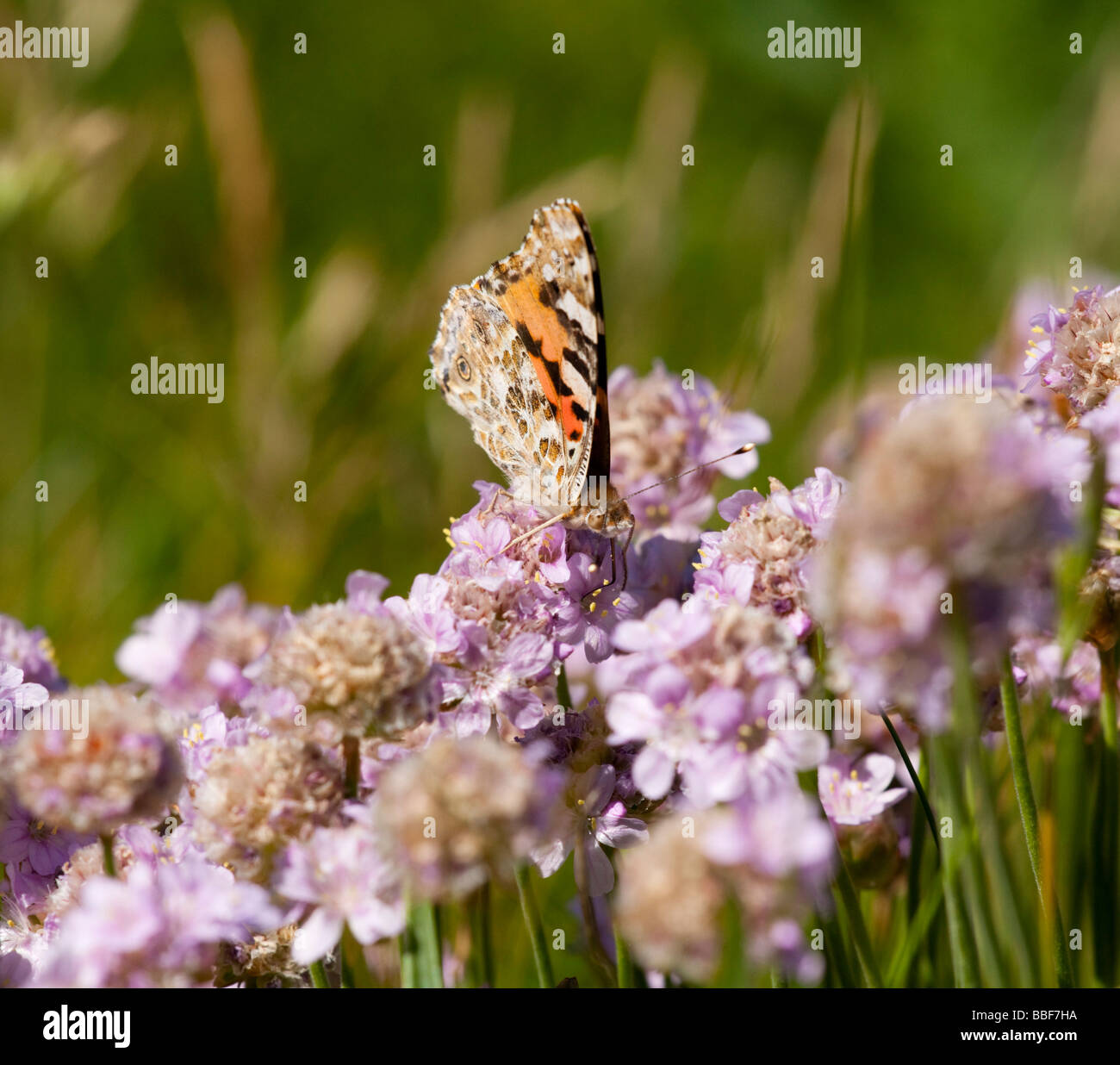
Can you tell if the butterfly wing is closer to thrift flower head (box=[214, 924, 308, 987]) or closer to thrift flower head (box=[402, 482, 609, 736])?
thrift flower head (box=[402, 482, 609, 736])

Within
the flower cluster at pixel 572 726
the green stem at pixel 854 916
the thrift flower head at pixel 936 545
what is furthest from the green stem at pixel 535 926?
the thrift flower head at pixel 936 545

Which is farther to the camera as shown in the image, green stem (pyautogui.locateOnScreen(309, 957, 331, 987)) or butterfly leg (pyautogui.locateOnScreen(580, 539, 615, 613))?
butterfly leg (pyautogui.locateOnScreen(580, 539, 615, 613))

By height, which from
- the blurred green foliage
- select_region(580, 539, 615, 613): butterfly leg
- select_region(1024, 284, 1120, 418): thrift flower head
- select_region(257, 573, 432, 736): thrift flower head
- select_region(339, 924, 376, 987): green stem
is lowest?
select_region(339, 924, 376, 987): green stem

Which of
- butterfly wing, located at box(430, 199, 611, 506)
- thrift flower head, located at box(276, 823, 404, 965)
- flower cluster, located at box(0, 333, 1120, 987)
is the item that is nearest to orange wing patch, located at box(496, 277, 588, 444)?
butterfly wing, located at box(430, 199, 611, 506)

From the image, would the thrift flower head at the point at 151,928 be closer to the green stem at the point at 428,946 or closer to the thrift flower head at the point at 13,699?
the green stem at the point at 428,946

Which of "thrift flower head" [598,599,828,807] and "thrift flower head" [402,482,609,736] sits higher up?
"thrift flower head" [402,482,609,736]

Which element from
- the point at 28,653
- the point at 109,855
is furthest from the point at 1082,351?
the point at 28,653
